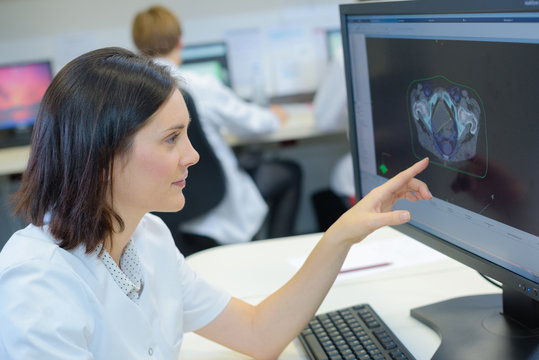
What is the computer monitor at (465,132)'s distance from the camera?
0.72 metres

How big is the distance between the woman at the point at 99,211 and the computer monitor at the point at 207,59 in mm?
2056

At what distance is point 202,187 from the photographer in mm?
1986

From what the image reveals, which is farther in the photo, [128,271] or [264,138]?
[264,138]

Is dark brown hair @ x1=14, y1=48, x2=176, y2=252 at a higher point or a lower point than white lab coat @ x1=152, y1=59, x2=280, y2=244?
higher

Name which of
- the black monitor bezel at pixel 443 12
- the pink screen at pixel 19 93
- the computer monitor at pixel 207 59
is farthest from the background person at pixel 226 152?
the black monitor bezel at pixel 443 12

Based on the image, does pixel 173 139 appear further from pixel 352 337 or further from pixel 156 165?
pixel 352 337

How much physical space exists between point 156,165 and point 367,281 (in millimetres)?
501

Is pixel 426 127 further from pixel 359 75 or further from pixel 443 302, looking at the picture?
pixel 443 302

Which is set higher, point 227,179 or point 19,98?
point 19,98

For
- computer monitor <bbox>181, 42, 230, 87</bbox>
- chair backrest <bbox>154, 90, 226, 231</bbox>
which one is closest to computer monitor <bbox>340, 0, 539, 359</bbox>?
chair backrest <bbox>154, 90, 226, 231</bbox>

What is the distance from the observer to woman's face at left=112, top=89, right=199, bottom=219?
0.78 metres

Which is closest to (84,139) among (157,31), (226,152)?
(226,152)

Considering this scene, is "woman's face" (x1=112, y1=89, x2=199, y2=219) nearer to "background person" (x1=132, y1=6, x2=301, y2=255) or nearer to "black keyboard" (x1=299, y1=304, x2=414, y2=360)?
"black keyboard" (x1=299, y1=304, x2=414, y2=360)

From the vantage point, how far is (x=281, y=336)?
3.03ft
